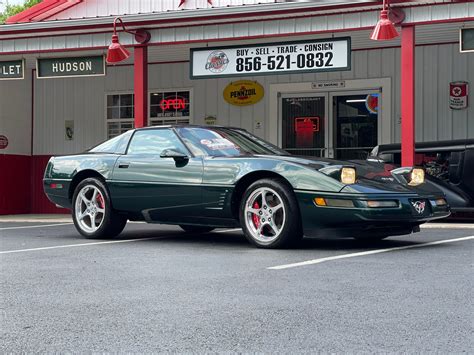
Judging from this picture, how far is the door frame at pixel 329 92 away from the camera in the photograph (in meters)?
16.2

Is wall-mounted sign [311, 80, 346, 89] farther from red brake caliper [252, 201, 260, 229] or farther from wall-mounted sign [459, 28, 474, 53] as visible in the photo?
red brake caliper [252, 201, 260, 229]

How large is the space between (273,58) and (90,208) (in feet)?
15.9

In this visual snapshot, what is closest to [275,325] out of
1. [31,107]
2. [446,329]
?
[446,329]

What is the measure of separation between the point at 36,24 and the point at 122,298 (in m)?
10.0

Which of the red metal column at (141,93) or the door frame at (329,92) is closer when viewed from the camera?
the red metal column at (141,93)

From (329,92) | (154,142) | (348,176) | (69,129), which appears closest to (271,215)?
(348,176)

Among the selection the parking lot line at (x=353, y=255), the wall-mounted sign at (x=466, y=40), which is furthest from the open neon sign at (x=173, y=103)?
the parking lot line at (x=353, y=255)

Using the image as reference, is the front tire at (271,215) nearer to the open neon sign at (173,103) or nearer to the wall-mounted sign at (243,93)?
the wall-mounted sign at (243,93)

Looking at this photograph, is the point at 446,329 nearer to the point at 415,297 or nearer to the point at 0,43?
the point at 415,297

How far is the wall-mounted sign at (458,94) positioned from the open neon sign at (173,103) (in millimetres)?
5848

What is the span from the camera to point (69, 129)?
19141mm

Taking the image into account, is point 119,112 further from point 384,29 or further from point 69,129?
point 384,29

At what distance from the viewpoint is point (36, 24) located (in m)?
14.2

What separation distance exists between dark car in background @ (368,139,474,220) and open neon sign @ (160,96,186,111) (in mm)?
6703
